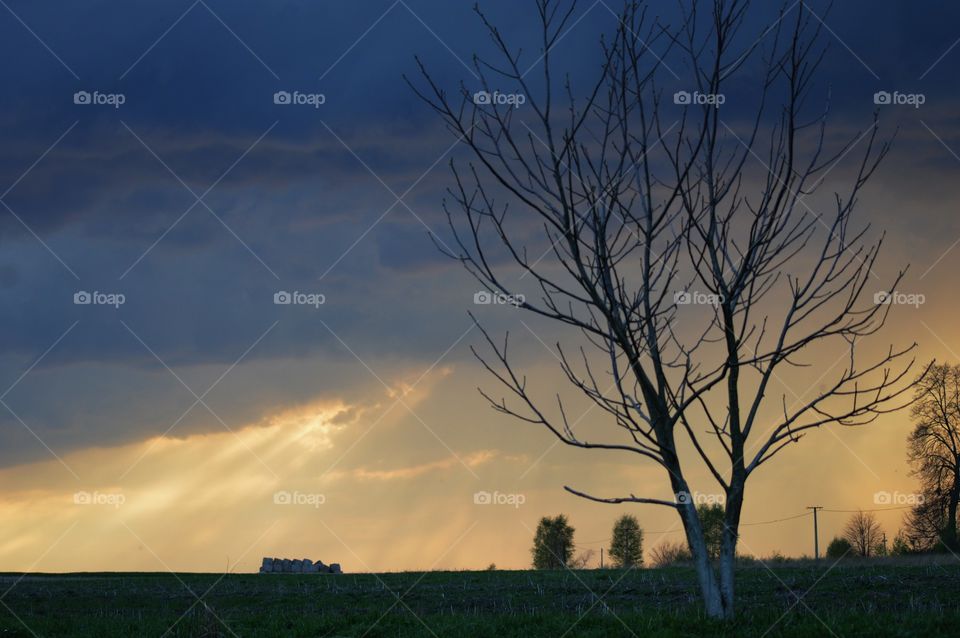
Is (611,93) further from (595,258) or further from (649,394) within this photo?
(649,394)

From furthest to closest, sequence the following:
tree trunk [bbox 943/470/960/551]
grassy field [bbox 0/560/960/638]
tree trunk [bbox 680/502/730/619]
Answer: tree trunk [bbox 943/470/960/551] → grassy field [bbox 0/560/960/638] → tree trunk [bbox 680/502/730/619]

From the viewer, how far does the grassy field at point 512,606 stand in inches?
410

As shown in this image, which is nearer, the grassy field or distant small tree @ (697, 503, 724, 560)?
the grassy field

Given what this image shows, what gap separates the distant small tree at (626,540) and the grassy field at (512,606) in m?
59.9

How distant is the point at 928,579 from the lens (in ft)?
79.6

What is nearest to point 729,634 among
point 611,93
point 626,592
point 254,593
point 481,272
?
point 481,272

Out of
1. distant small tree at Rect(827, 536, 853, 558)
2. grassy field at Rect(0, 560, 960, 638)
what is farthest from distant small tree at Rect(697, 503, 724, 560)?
grassy field at Rect(0, 560, 960, 638)

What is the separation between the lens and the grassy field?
410 inches

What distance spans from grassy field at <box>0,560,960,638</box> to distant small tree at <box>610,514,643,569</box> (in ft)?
197

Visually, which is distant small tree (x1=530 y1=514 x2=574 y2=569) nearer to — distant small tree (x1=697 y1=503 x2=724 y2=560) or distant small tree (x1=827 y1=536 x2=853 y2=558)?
distant small tree (x1=697 y1=503 x2=724 y2=560)

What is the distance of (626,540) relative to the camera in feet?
301

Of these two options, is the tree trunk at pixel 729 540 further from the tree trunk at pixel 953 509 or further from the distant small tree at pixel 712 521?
the distant small tree at pixel 712 521

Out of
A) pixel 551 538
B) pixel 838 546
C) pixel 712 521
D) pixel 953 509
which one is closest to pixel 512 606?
pixel 953 509

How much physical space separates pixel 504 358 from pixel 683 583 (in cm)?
1886
